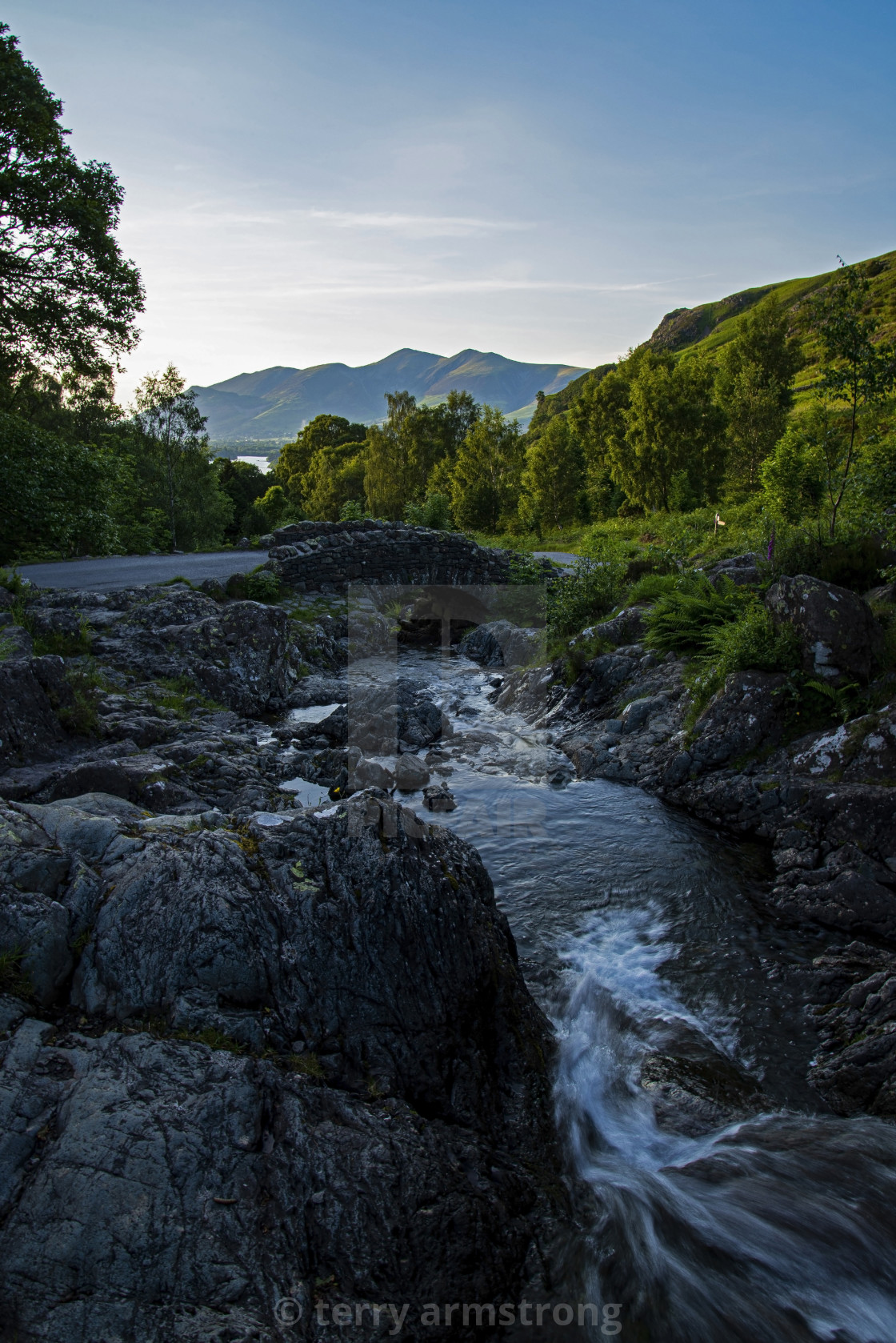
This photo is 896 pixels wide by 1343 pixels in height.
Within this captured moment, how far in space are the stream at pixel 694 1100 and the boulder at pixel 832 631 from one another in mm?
3047

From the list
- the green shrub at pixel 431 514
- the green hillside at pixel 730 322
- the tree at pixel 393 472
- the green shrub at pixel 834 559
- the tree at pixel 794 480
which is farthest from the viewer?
the green hillside at pixel 730 322

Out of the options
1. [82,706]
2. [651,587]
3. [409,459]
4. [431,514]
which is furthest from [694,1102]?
[409,459]

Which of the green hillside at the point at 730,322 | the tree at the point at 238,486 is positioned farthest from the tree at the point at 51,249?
the green hillside at the point at 730,322

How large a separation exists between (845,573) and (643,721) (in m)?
4.44

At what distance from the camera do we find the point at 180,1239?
307cm

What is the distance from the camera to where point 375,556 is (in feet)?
79.9

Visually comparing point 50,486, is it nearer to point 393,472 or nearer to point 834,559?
point 834,559

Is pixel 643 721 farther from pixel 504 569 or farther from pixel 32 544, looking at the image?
pixel 32 544

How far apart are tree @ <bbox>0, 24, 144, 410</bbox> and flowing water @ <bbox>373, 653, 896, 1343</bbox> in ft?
56.5

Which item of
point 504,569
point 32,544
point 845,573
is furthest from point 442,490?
point 845,573

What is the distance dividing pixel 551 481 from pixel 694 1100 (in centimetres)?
4490

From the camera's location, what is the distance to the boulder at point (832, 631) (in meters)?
9.91

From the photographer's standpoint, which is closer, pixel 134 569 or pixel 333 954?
pixel 333 954

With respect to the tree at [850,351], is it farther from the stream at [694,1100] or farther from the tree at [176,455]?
the tree at [176,455]
